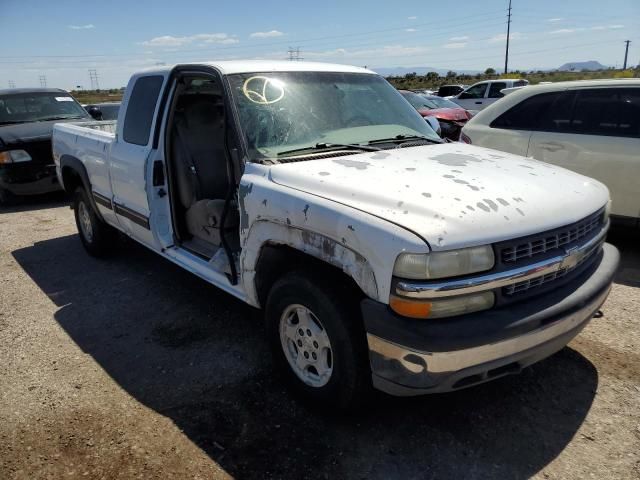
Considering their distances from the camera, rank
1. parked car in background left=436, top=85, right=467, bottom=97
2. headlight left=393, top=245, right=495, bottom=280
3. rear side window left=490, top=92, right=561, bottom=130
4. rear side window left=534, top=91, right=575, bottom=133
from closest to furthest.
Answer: headlight left=393, top=245, right=495, bottom=280 → rear side window left=534, top=91, right=575, bottom=133 → rear side window left=490, top=92, right=561, bottom=130 → parked car in background left=436, top=85, right=467, bottom=97

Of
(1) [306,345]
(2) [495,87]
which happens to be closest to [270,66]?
(1) [306,345]

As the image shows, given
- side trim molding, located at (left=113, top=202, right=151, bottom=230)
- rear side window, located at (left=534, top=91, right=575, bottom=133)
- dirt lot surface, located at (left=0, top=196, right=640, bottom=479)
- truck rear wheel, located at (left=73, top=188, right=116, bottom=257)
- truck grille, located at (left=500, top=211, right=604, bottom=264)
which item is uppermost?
rear side window, located at (left=534, top=91, right=575, bottom=133)

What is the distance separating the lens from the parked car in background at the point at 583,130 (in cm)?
499

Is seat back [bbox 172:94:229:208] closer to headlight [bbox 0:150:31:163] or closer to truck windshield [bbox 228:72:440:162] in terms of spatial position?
truck windshield [bbox 228:72:440:162]

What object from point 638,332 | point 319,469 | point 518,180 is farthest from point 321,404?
point 638,332

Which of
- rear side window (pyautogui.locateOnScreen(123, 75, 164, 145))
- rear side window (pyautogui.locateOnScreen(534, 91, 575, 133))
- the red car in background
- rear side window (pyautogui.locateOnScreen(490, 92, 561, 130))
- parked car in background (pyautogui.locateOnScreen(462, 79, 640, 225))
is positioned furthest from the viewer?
the red car in background

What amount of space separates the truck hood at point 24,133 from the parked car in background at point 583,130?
7.05m

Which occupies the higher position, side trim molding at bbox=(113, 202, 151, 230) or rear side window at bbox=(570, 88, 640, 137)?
rear side window at bbox=(570, 88, 640, 137)

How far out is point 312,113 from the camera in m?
3.36

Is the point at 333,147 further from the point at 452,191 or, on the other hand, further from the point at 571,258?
the point at 571,258

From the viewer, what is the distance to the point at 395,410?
9.50 ft

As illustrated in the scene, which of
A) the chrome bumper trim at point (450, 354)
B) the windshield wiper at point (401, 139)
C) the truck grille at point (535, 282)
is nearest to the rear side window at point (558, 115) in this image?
the windshield wiper at point (401, 139)

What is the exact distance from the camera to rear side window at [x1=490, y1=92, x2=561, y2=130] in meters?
5.60

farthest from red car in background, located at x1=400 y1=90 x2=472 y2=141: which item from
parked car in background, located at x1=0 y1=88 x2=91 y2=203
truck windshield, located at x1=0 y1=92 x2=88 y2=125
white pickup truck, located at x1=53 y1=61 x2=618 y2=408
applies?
white pickup truck, located at x1=53 y1=61 x2=618 y2=408
